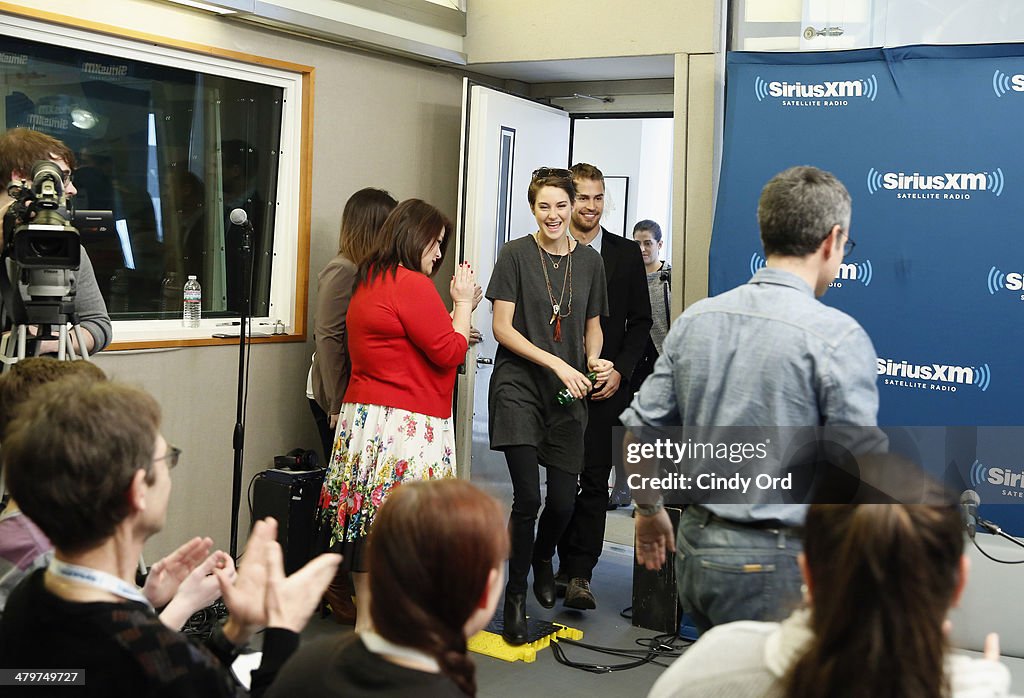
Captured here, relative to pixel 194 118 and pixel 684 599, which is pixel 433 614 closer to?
pixel 684 599

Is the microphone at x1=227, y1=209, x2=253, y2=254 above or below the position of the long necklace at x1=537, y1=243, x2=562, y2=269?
above

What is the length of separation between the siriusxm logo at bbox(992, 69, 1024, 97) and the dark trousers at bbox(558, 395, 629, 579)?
5.95 ft

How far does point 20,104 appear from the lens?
379cm

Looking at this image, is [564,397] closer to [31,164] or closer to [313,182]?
[313,182]

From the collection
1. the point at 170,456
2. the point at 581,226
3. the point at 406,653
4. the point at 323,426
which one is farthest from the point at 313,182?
the point at 406,653

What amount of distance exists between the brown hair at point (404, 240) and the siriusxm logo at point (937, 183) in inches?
63.1

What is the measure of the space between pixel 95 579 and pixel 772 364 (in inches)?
Result: 52.8

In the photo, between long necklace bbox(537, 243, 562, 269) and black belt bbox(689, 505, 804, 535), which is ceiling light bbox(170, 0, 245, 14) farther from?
black belt bbox(689, 505, 804, 535)

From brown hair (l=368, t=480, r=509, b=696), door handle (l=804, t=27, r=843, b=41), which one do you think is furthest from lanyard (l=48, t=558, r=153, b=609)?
door handle (l=804, t=27, r=843, b=41)

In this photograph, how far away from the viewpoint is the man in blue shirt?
213 centimetres

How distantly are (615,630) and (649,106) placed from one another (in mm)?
2745

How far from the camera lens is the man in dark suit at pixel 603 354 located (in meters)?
4.53

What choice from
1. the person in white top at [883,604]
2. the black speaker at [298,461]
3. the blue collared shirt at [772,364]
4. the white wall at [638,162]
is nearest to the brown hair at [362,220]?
the black speaker at [298,461]

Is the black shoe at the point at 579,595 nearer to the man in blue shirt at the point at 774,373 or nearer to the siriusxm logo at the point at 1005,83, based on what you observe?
the man in blue shirt at the point at 774,373
